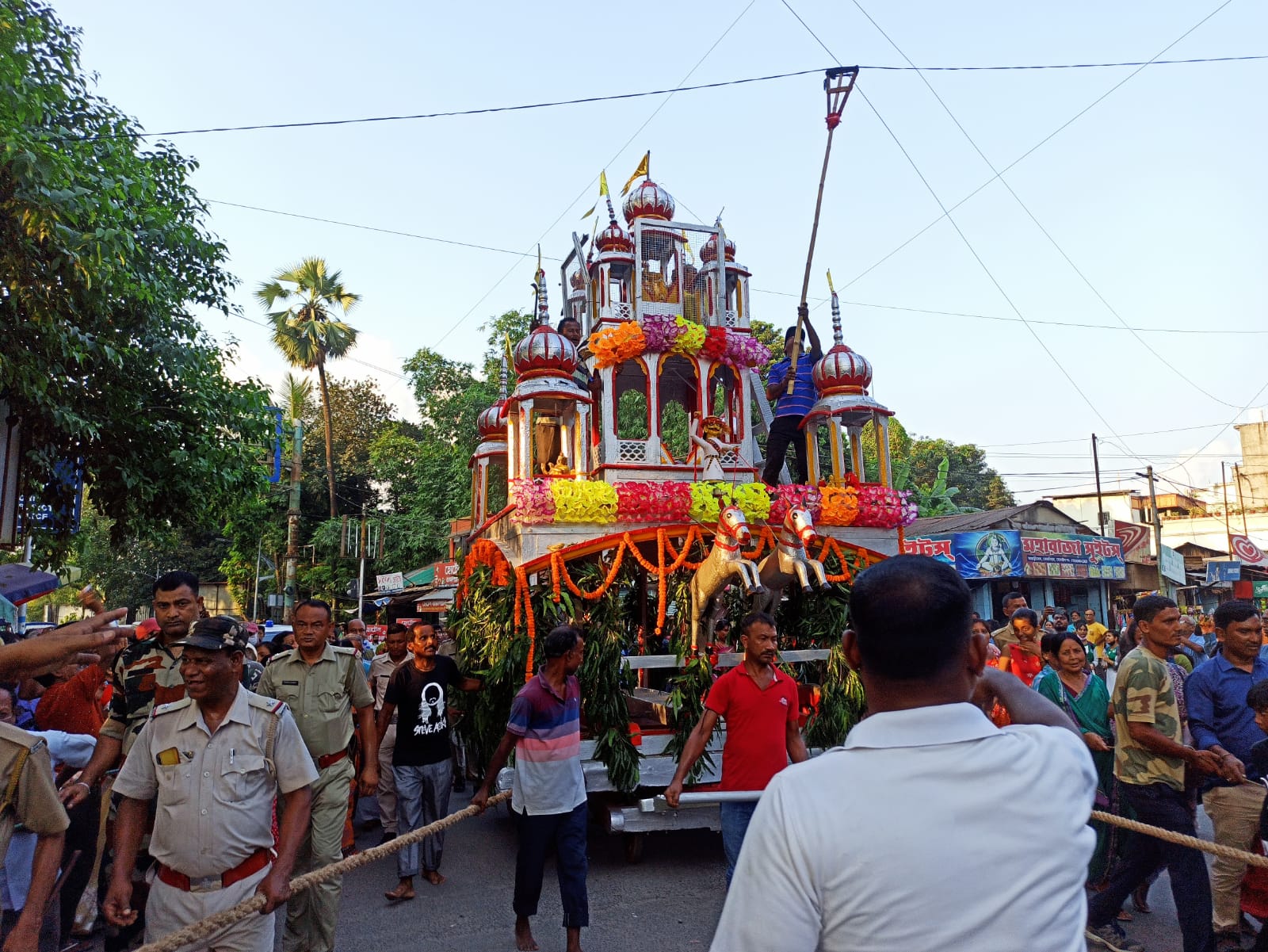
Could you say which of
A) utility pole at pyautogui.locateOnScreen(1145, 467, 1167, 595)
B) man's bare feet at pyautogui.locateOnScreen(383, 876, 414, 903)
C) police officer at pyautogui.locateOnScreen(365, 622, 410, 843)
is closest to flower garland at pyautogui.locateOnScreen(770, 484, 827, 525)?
police officer at pyautogui.locateOnScreen(365, 622, 410, 843)

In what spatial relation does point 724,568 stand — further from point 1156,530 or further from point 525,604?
point 1156,530

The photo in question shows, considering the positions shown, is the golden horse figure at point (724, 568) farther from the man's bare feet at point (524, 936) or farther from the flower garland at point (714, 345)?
the man's bare feet at point (524, 936)

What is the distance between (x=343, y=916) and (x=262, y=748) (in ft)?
11.2

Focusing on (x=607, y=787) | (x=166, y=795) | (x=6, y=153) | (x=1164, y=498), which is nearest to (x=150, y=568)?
(x=6, y=153)

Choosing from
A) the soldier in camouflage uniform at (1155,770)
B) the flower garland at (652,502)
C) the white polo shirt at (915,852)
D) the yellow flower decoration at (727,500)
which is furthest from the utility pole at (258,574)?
the white polo shirt at (915,852)

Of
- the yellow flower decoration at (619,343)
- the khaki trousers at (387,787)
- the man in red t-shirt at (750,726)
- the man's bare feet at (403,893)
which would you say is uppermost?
the yellow flower decoration at (619,343)

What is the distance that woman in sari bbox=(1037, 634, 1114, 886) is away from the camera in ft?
19.6

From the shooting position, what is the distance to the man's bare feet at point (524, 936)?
539 centimetres

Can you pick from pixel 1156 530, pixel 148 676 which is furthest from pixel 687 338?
pixel 1156 530

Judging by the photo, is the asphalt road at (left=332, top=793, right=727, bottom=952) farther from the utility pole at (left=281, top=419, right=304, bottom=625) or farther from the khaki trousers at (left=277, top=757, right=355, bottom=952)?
the utility pole at (left=281, top=419, right=304, bottom=625)

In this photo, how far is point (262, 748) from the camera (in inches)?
143

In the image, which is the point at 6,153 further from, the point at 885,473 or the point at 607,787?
the point at 885,473

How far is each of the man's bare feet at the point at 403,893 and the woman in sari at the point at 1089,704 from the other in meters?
4.94

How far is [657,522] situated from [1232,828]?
5262 mm
